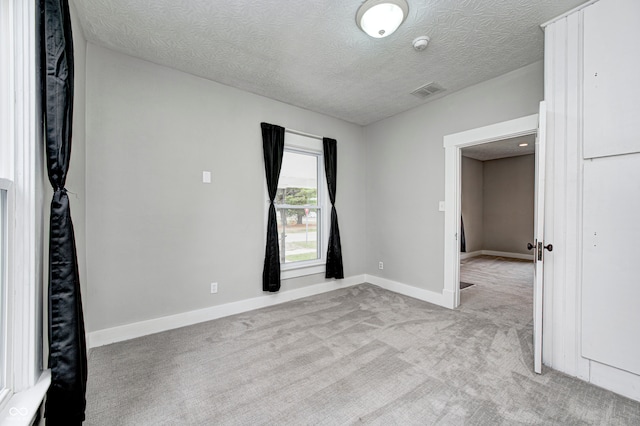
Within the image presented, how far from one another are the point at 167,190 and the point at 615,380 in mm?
3939

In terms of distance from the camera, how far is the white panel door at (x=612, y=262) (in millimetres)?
1701

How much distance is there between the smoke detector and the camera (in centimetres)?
216

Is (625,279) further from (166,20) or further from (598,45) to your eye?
(166,20)

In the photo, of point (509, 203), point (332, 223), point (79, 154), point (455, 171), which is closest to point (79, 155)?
point (79, 154)

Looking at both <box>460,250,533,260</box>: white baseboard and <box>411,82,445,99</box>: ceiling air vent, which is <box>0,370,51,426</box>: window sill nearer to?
<box>411,82,445,99</box>: ceiling air vent

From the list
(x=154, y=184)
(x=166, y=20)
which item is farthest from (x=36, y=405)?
(x=166, y=20)

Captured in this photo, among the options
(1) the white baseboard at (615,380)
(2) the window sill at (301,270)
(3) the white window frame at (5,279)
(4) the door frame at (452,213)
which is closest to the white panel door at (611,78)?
(4) the door frame at (452,213)

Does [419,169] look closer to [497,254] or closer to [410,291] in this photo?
[410,291]

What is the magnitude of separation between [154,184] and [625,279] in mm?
3887

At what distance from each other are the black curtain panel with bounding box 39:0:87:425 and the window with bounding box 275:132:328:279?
2368mm

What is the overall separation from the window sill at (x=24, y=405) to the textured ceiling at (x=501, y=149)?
20.9 feet

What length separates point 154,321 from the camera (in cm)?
257

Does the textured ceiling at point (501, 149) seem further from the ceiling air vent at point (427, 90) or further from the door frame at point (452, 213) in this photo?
the ceiling air vent at point (427, 90)

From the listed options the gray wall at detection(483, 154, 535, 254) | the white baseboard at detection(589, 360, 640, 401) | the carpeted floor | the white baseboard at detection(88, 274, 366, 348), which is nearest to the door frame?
the carpeted floor
